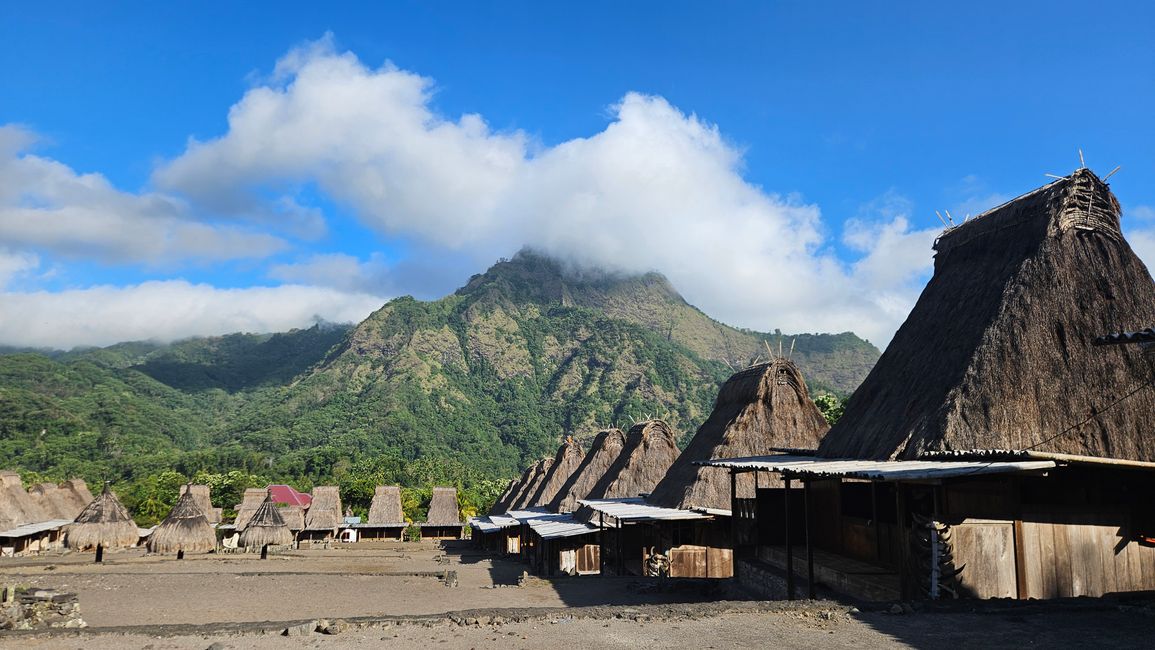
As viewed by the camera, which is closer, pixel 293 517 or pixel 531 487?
pixel 293 517

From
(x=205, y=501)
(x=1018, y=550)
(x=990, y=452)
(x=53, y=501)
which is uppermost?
(x=990, y=452)

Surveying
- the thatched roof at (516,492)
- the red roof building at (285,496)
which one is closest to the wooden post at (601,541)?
the thatched roof at (516,492)

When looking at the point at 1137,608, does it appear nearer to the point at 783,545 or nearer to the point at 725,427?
the point at 783,545

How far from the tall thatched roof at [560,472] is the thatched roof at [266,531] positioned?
12425mm

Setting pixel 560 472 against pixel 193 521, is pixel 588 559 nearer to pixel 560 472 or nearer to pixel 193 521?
pixel 560 472

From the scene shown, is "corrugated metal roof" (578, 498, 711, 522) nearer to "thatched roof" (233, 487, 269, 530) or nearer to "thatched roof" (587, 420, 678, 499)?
"thatched roof" (587, 420, 678, 499)

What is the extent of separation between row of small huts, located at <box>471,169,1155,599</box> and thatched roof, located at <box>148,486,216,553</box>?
836 inches

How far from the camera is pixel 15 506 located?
Result: 3638cm

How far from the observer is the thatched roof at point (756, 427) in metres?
18.3

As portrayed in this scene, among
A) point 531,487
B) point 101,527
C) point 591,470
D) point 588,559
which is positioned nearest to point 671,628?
point 588,559

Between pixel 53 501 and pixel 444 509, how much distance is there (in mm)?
23340

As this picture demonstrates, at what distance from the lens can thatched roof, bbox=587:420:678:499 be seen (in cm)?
2489

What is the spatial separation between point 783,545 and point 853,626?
673 cm

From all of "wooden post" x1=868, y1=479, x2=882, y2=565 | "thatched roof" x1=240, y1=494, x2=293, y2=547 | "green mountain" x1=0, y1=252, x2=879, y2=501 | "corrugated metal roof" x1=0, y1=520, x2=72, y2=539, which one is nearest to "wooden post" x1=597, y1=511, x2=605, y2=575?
"wooden post" x1=868, y1=479, x2=882, y2=565
